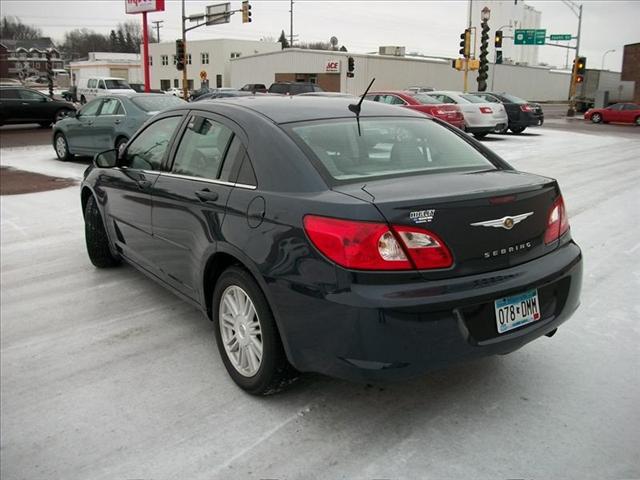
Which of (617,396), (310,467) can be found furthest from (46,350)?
(617,396)

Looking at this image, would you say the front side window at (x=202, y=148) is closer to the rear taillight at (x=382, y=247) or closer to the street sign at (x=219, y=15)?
the rear taillight at (x=382, y=247)

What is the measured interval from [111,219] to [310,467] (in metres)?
3.22

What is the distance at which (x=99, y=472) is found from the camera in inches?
105

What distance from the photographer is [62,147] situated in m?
14.0

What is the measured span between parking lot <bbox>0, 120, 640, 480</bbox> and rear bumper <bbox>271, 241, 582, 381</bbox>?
0.39 m

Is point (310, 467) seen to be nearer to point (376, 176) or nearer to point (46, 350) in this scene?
point (376, 176)

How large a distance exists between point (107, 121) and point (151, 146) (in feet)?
29.0

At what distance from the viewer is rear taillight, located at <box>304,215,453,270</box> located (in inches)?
103

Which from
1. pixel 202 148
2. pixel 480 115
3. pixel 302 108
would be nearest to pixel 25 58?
pixel 480 115

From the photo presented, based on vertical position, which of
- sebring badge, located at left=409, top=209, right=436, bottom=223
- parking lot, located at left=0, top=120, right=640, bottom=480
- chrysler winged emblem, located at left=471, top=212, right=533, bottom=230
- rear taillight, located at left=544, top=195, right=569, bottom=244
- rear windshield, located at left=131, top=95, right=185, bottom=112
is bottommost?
parking lot, located at left=0, top=120, right=640, bottom=480

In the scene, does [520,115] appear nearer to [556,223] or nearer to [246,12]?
[556,223]

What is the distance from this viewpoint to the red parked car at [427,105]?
59.5 ft

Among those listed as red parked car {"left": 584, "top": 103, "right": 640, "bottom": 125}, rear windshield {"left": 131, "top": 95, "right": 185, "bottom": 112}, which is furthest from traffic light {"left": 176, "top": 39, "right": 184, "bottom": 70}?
red parked car {"left": 584, "top": 103, "right": 640, "bottom": 125}

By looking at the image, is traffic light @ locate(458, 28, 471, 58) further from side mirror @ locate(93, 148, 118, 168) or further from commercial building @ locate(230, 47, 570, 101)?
side mirror @ locate(93, 148, 118, 168)
